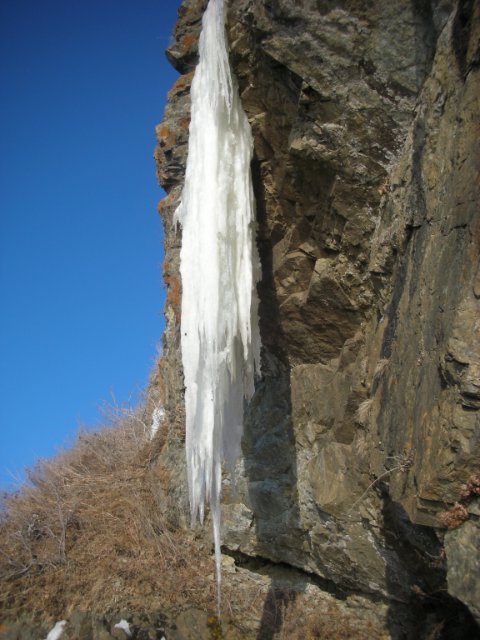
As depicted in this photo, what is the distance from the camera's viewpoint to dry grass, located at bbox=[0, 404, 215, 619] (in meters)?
6.43

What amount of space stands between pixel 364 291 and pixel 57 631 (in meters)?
4.99

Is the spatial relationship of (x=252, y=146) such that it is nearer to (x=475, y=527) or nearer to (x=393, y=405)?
(x=393, y=405)

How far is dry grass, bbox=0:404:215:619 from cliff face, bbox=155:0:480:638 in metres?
0.92

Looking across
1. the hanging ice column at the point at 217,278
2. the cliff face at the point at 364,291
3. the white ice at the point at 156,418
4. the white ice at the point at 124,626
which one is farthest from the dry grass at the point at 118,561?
the hanging ice column at the point at 217,278

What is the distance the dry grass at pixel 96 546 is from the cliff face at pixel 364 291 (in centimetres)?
92

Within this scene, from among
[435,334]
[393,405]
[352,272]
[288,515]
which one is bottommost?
[288,515]

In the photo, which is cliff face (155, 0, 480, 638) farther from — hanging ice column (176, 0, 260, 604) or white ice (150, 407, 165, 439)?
white ice (150, 407, 165, 439)

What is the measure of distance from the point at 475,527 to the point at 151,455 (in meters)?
6.29

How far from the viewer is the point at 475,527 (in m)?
3.11

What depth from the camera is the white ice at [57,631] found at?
19.5 feet

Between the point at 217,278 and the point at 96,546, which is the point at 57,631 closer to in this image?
the point at 96,546

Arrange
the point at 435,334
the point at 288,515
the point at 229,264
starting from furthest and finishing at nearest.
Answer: the point at 288,515, the point at 229,264, the point at 435,334

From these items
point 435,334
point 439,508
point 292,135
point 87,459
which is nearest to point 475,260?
point 435,334

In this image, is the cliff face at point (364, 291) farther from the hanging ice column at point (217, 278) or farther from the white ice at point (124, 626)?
the white ice at point (124, 626)
